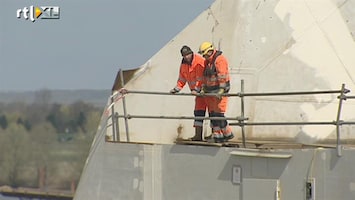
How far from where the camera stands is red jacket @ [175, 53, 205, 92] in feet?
36.7

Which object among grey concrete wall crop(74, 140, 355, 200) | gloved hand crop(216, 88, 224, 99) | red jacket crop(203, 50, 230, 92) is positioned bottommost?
grey concrete wall crop(74, 140, 355, 200)

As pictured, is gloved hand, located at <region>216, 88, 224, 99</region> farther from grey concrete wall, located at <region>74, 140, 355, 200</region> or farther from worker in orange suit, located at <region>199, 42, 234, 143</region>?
grey concrete wall, located at <region>74, 140, 355, 200</region>

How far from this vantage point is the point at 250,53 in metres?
12.2

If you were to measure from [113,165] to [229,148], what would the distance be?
1.69m

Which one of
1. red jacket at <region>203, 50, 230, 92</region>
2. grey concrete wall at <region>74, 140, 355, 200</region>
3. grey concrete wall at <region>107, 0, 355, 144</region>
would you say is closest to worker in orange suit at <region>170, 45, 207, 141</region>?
red jacket at <region>203, 50, 230, 92</region>

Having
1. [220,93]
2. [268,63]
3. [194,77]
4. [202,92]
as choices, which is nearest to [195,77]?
[194,77]

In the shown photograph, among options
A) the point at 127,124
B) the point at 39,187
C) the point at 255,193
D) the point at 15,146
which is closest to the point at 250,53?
the point at 127,124

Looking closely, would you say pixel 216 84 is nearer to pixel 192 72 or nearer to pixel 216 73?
pixel 216 73

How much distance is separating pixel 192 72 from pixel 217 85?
2.11ft

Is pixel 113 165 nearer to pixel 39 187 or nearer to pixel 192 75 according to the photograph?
pixel 192 75

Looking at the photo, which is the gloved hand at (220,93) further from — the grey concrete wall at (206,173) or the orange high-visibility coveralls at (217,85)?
the grey concrete wall at (206,173)

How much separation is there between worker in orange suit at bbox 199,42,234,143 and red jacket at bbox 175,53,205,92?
0.36 m

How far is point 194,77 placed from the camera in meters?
11.2

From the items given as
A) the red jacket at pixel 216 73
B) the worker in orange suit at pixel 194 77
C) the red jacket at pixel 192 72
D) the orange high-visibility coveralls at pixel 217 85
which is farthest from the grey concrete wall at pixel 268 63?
the red jacket at pixel 216 73
